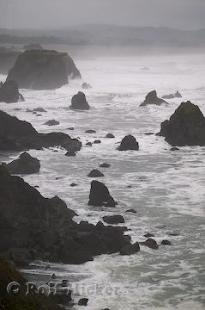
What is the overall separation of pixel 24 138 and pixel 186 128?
960 centimetres

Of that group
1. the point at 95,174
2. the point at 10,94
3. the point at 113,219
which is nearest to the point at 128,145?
the point at 95,174

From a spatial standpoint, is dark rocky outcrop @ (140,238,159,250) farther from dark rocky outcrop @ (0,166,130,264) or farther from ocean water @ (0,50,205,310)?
dark rocky outcrop @ (0,166,130,264)

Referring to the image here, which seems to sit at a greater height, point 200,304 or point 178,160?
point 178,160

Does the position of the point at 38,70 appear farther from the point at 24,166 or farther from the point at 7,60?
the point at 24,166

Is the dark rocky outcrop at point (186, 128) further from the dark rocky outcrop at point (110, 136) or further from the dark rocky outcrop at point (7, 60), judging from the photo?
the dark rocky outcrop at point (7, 60)

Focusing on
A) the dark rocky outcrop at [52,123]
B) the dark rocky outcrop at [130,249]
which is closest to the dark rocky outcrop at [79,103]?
the dark rocky outcrop at [52,123]

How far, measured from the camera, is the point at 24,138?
35250 mm

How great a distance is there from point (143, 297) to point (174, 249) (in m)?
3.51

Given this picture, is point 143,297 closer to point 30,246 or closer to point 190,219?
point 30,246

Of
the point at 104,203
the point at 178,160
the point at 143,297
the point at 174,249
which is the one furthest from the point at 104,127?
the point at 143,297

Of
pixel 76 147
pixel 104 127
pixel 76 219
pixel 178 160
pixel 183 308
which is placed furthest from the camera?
pixel 104 127

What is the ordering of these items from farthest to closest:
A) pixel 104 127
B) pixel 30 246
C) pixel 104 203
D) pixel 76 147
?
pixel 104 127
pixel 76 147
pixel 104 203
pixel 30 246

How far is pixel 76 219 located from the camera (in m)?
21.7

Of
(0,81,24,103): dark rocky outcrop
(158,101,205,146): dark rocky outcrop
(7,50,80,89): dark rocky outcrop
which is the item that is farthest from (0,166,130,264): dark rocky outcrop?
(7,50,80,89): dark rocky outcrop
